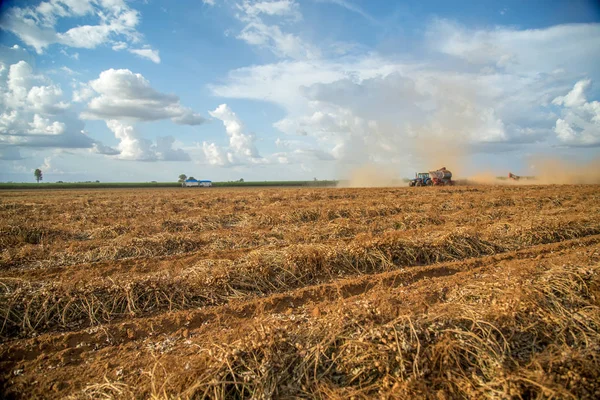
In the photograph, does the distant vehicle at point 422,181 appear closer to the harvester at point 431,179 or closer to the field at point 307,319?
the harvester at point 431,179

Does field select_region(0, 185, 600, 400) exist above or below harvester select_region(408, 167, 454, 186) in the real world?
below

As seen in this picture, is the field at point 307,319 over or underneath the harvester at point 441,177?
underneath

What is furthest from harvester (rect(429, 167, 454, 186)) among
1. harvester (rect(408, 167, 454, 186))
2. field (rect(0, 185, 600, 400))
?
field (rect(0, 185, 600, 400))

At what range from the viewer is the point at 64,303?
5535 millimetres

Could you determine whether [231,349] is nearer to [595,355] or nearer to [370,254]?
[595,355]

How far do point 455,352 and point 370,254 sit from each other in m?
4.35

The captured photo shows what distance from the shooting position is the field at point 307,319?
3.30 metres

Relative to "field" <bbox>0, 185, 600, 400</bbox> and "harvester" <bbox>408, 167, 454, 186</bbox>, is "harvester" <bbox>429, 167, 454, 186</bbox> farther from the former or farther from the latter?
"field" <bbox>0, 185, 600, 400</bbox>

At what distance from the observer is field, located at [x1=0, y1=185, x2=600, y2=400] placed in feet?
10.8

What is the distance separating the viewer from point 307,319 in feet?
15.1

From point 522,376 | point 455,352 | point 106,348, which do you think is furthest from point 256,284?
point 522,376

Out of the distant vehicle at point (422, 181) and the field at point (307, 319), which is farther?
the distant vehicle at point (422, 181)

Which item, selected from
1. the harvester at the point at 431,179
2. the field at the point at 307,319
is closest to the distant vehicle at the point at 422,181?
the harvester at the point at 431,179

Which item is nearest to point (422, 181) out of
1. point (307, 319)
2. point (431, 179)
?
point (431, 179)
